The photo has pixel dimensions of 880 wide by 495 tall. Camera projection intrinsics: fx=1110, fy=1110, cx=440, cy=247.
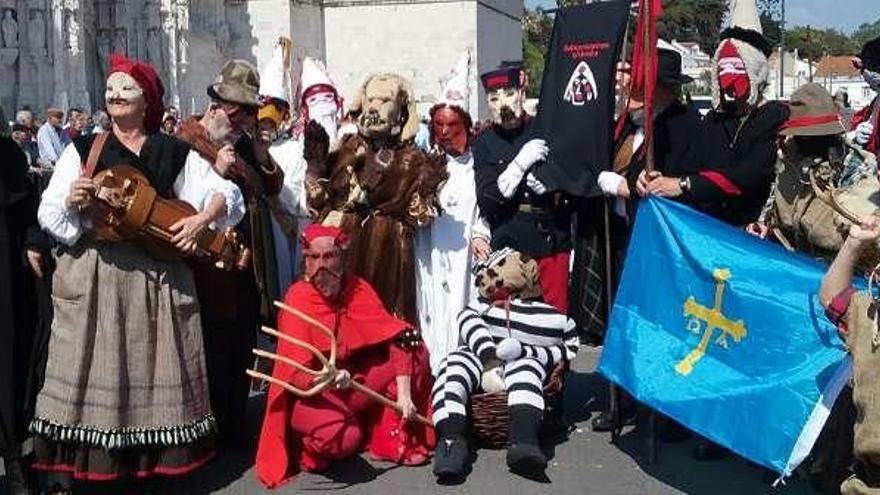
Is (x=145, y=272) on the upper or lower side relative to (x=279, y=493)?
upper

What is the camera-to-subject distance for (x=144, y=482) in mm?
5133

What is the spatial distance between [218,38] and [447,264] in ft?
119

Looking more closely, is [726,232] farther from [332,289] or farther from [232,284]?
[232,284]

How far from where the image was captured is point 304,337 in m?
5.37

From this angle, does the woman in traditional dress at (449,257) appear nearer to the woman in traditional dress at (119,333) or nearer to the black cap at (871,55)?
the woman in traditional dress at (119,333)

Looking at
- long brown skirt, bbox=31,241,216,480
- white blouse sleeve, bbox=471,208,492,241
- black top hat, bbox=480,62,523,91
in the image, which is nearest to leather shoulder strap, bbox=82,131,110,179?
long brown skirt, bbox=31,241,216,480

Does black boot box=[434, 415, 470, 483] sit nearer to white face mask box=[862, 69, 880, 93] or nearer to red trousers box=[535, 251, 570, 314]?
red trousers box=[535, 251, 570, 314]

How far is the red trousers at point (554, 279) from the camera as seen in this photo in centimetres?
615

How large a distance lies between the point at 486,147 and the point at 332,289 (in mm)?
1366

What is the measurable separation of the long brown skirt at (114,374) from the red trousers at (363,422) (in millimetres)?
591

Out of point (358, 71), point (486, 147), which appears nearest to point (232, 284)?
point (486, 147)

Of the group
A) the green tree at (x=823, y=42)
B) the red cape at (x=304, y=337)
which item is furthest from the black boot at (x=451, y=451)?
the green tree at (x=823, y=42)

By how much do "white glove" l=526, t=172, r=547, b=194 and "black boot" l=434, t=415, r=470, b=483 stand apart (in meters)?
1.32

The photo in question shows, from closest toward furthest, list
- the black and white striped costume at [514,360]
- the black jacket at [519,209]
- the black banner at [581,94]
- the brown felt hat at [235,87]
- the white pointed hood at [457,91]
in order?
the black and white striped costume at [514,360] → the black banner at [581,94] → the brown felt hat at [235,87] → the black jacket at [519,209] → the white pointed hood at [457,91]
